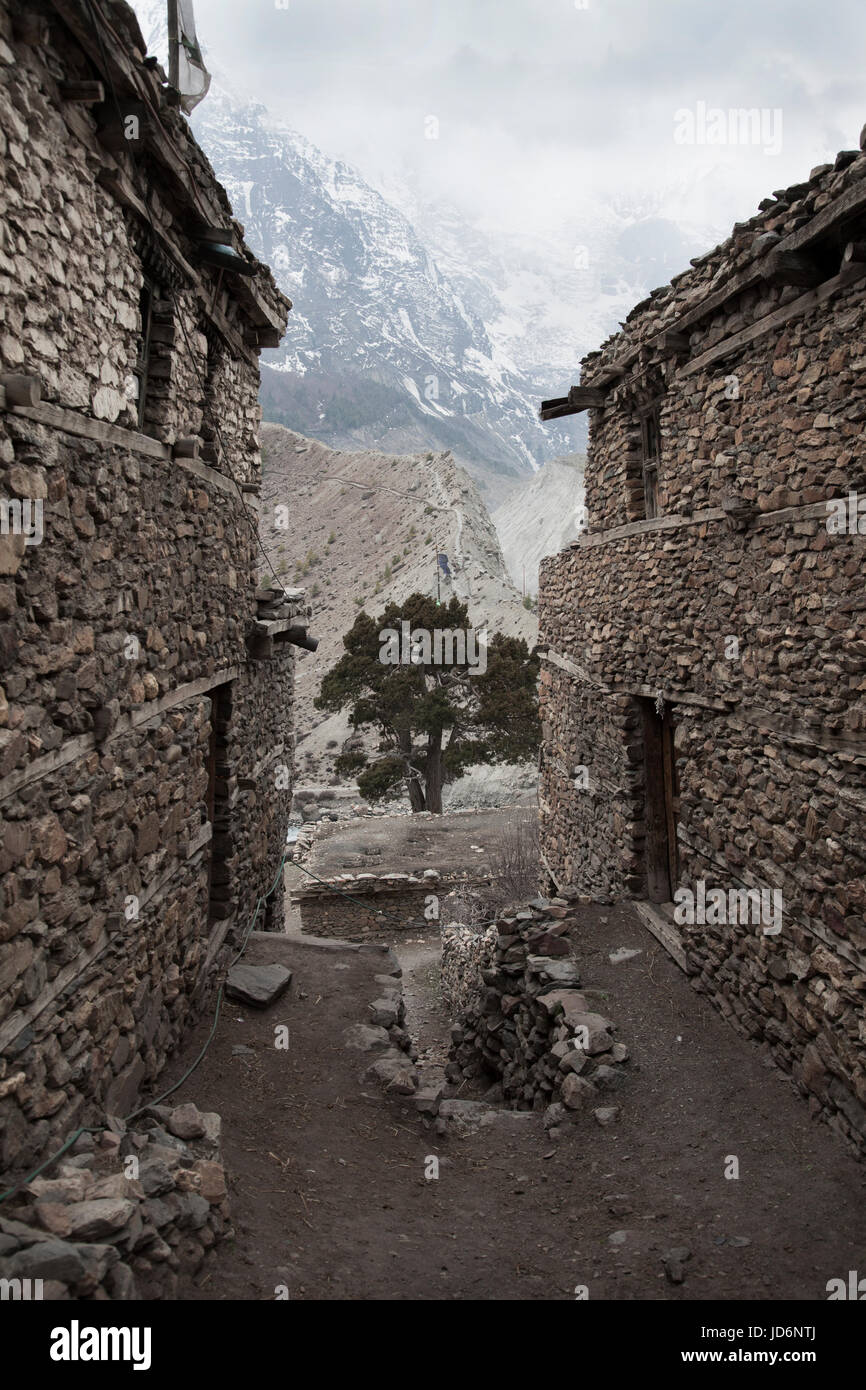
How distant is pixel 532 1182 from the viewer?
595 centimetres

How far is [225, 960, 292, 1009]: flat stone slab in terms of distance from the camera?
7.84m

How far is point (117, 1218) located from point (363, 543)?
49.3 m

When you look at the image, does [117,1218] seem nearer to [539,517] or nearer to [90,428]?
Answer: [90,428]

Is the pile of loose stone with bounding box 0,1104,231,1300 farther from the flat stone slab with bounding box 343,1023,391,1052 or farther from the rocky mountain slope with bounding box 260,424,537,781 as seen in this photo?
the rocky mountain slope with bounding box 260,424,537,781

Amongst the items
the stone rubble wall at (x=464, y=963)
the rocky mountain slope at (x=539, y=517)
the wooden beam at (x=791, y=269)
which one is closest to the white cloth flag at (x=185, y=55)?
the wooden beam at (x=791, y=269)

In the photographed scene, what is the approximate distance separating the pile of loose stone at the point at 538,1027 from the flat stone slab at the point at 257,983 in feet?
7.45

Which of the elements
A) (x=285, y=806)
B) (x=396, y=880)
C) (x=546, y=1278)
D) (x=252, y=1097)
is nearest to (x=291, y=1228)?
(x=546, y=1278)

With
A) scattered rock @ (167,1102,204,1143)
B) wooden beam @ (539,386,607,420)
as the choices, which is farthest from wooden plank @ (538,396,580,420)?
scattered rock @ (167,1102,204,1143)

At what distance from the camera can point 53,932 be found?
4188 millimetres

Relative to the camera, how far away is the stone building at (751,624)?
5426 mm

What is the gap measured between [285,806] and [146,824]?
5.78 metres

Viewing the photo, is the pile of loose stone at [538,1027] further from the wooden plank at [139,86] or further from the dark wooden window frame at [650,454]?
the wooden plank at [139,86]

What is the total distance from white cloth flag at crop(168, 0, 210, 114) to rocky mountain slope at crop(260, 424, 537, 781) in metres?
26.1

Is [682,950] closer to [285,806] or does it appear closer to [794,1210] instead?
[794,1210]
